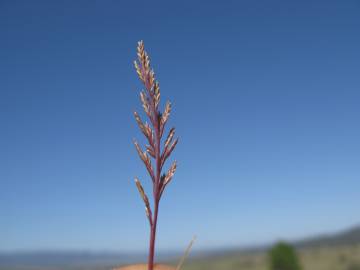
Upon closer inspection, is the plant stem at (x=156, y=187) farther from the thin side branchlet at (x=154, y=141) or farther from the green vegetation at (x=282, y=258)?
the green vegetation at (x=282, y=258)

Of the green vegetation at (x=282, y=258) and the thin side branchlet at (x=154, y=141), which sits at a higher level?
the green vegetation at (x=282, y=258)

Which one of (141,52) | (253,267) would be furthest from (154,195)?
(253,267)

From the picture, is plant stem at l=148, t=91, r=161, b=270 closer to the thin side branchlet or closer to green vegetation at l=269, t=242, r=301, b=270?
the thin side branchlet

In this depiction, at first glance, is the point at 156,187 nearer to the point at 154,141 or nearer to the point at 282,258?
the point at 154,141

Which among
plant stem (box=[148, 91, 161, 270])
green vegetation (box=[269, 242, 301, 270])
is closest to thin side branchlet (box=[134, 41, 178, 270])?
plant stem (box=[148, 91, 161, 270])

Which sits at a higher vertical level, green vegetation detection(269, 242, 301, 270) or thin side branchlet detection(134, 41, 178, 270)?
green vegetation detection(269, 242, 301, 270)

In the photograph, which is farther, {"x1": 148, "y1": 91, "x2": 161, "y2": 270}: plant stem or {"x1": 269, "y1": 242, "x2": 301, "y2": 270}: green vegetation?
{"x1": 269, "y1": 242, "x2": 301, "y2": 270}: green vegetation

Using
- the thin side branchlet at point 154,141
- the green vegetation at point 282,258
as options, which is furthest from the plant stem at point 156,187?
the green vegetation at point 282,258

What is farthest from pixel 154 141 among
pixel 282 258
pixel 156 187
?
pixel 282 258

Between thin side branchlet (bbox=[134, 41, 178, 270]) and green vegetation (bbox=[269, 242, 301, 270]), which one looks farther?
green vegetation (bbox=[269, 242, 301, 270])
